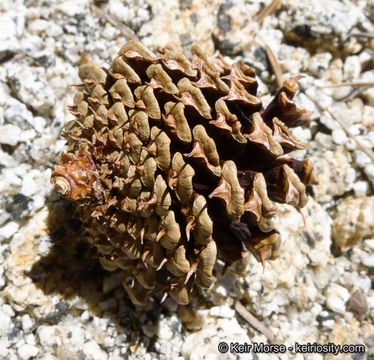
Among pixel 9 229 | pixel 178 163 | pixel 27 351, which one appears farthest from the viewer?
pixel 9 229

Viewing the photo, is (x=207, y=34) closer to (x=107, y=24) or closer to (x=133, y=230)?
(x=107, y=24)

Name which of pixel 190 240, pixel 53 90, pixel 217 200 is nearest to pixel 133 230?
pixel 190 240
